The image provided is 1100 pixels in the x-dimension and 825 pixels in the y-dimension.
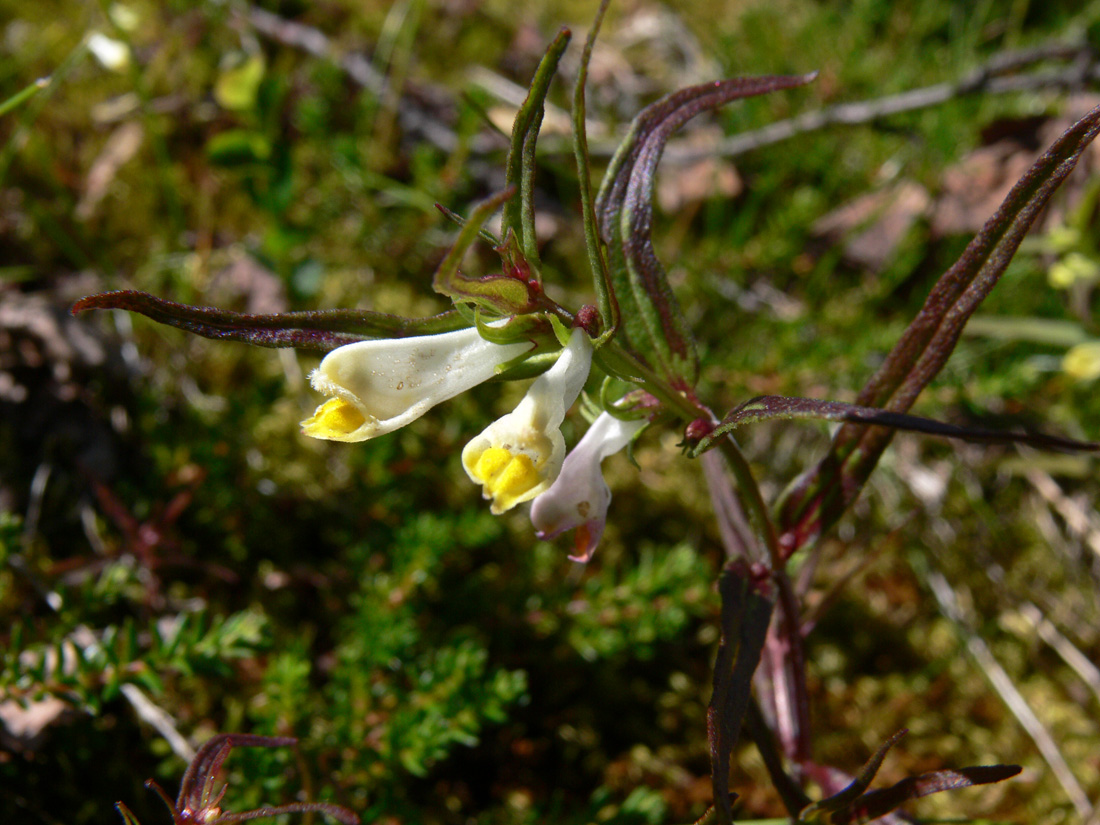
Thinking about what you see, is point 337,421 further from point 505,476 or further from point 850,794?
point 850,794

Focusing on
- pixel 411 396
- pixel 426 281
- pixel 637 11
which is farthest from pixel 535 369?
pixel 637 11

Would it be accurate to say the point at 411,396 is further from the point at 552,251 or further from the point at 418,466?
the point at 552,251

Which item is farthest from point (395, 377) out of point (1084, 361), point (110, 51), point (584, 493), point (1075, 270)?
point (110, 51)

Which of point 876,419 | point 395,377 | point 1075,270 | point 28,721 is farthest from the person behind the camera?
point 1075,270

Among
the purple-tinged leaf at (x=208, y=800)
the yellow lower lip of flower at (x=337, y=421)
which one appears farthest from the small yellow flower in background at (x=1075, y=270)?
the purple-tinged leaf at (x=208, y=800)

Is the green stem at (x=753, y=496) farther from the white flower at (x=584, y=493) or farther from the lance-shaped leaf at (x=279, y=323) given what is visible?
the lance-shaped leaf at (x=279, y=323)

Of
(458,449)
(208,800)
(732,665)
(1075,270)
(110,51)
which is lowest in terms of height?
(208,800)

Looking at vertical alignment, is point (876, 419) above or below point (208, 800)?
above

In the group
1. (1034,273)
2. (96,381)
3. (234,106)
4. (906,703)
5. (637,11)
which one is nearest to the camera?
(906,703)
